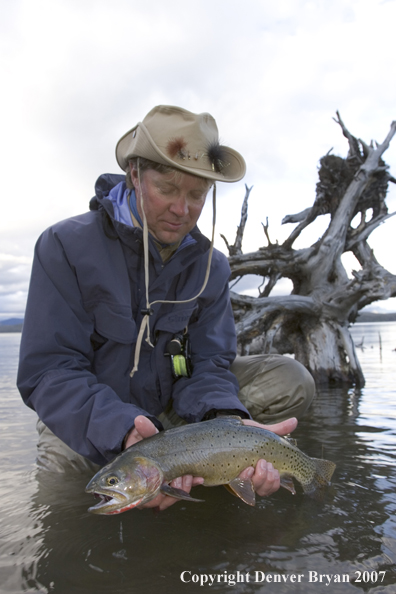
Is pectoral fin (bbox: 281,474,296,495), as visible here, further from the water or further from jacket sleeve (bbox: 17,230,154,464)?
jacket sleeve (bbox: 17,230,154,464)

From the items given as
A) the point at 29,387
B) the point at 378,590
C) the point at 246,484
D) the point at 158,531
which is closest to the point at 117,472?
the point at 158,531

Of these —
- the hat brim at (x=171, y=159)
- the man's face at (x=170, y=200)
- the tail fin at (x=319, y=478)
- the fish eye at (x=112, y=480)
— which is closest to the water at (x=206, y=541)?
the tail fin at (x=319, y=478)

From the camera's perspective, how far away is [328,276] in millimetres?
12023

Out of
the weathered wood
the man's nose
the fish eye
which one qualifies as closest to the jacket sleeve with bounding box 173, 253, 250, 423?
the man's nose

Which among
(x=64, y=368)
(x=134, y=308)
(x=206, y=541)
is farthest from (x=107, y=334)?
(x=206, y=541)

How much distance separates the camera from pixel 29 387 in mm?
3395

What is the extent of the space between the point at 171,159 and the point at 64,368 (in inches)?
71.4

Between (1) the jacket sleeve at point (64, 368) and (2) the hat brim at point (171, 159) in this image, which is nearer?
(1) the jacket sleeve at point (64, 368)

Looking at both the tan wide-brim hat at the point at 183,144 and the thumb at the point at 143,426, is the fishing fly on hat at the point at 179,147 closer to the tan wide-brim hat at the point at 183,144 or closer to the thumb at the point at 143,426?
the tan wide-brim hat at the point at 183,144

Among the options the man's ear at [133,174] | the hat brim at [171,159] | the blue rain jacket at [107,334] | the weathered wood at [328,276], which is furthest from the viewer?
the weathered wood at [328,276]

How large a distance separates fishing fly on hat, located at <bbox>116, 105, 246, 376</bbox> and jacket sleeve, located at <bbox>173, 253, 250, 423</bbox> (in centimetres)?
56

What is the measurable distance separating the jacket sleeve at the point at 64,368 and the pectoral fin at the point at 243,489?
0.79 meters

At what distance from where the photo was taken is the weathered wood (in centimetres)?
1134

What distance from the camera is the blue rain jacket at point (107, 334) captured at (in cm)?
319
